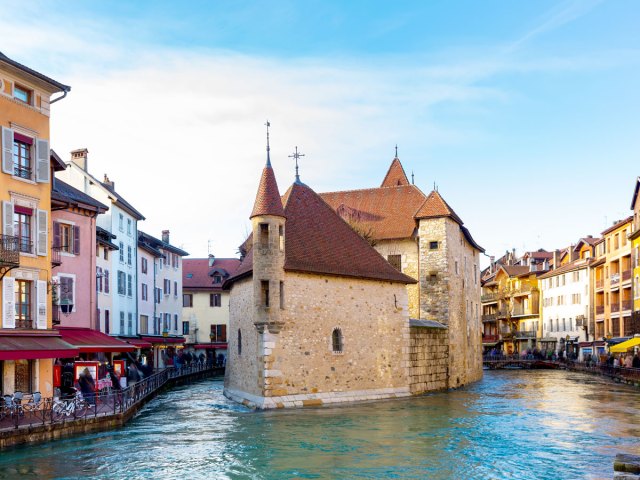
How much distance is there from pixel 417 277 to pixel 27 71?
22.7 metres

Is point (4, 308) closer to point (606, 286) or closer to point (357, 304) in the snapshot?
point (357, 304)

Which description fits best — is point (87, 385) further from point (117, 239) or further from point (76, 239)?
point (117, 239)

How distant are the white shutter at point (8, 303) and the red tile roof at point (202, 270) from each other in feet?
148

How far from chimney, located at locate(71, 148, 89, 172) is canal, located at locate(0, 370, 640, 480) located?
16.1 metres

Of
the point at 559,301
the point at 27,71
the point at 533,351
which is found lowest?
the point at 533,351

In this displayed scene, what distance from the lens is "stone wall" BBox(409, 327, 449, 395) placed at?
109ft

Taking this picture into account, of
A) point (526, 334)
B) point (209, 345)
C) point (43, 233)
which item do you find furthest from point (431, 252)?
point (526, 334)

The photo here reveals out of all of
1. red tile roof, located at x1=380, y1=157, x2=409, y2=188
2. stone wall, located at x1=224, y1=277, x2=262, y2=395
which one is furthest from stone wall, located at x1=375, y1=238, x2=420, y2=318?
stone wall, located at x1=224, y1=277, x2=262, y2=395

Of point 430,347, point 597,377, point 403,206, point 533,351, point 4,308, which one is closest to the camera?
point 4,308

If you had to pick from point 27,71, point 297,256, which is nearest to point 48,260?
point 27,71

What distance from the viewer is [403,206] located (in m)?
41.8

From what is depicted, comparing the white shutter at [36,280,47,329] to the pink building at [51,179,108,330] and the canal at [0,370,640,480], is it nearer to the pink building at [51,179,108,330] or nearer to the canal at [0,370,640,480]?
the canal at [0,370,640,480]

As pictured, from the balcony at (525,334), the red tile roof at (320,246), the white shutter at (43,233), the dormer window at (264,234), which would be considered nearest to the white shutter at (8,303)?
the white shutter at (43,233)

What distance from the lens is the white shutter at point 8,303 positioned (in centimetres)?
2122
